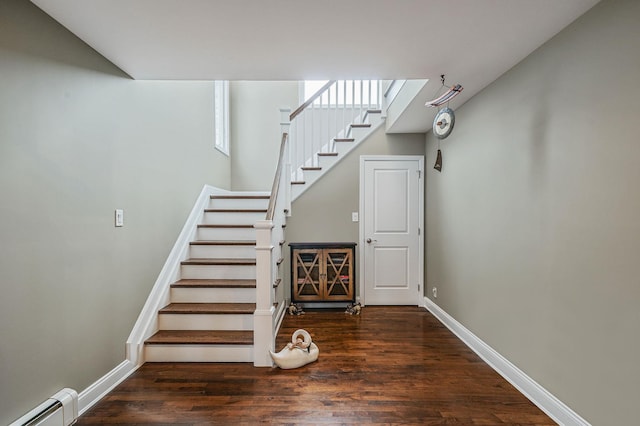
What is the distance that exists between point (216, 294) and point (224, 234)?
37.4 inches

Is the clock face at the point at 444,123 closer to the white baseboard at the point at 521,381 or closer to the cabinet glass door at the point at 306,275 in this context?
the white baseboard at the point at 521,381

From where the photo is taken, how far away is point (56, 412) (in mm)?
1712

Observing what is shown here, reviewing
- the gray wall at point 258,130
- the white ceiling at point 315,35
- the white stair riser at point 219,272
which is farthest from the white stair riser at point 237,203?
the white ceiling at point 315,35

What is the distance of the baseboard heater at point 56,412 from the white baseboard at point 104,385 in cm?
17

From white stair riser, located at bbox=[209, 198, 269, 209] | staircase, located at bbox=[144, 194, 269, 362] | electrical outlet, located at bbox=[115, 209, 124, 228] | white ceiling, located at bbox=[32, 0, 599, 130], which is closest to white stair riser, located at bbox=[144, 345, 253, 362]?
staircase, located at bbox=[144, 194, 269, 362]

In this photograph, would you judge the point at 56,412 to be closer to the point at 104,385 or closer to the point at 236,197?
the point at 104,385

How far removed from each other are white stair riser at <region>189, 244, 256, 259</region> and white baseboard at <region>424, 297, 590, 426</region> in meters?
2.34

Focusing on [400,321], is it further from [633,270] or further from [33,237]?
[33,237]

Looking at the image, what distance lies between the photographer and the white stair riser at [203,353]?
263cm

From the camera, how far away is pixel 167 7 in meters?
1.67

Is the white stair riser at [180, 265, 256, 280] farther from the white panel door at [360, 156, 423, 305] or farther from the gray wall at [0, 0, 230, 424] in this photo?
the white panel door at [360, 156, 423, 305]

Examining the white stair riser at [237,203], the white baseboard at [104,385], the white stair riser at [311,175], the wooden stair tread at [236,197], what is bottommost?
the white baseboard at [104,385]

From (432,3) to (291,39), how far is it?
843mm

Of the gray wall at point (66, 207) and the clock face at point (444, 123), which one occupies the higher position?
the clock face at point (444, 123)
